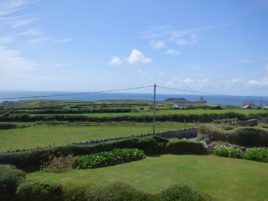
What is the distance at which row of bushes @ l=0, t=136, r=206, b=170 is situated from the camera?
17812 mm

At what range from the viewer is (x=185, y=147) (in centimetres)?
2294

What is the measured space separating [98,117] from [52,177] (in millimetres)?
29820

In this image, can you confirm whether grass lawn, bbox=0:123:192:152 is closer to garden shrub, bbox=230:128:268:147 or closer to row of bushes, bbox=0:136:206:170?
row of bushes, bbox=0:136:206:170

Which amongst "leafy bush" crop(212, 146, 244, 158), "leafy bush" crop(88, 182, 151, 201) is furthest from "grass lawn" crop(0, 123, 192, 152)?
"leafy bush" crop(88, 182, 151, 201)

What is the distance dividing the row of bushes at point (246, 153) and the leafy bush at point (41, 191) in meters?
13.8

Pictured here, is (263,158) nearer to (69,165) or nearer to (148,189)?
(148,189)

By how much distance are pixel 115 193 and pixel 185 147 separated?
14.3 meters

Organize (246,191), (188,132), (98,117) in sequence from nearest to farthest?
(246,191)
(188,132)
(98,117)

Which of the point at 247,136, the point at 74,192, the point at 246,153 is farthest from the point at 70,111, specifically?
the point at 74,192

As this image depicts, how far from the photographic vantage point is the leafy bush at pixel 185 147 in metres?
22.8

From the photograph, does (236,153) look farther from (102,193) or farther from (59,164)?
(102,193)

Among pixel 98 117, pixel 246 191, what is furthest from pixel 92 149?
pixel 98 117

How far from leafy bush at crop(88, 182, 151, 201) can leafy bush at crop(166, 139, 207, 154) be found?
13.8 metres

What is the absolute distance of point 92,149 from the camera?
20.4m
